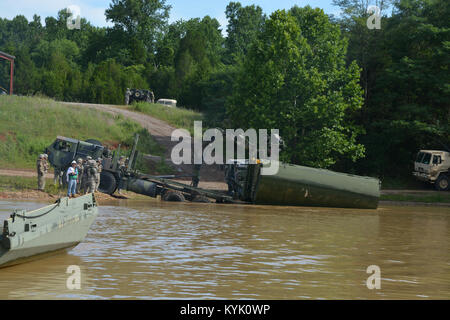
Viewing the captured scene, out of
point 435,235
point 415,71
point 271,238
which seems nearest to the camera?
point 271,238

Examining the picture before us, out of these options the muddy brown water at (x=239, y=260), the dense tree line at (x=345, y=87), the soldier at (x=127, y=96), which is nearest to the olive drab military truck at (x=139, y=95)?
the soldier at (x=127, y=96)

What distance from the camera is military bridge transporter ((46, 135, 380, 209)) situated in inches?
1180

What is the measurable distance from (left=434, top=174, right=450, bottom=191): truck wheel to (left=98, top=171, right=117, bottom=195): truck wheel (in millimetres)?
23035

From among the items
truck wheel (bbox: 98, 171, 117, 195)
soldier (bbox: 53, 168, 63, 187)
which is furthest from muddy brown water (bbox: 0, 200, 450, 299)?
truck wheel (bbox: 98, 171, 117, 195)

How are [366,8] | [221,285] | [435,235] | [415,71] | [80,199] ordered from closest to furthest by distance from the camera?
[221,285], [80,199], [435,235], [415,71], [366,8]

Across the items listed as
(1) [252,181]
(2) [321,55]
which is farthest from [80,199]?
(2) [321,55]

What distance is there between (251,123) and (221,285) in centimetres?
3004

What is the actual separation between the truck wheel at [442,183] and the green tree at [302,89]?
5913 millimetres

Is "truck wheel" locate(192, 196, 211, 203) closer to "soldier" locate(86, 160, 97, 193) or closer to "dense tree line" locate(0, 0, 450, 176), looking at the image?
"soldier" locate(86, 160, 97, 193)

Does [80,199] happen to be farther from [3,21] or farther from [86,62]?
[3,21]

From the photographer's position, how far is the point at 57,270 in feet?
41.6

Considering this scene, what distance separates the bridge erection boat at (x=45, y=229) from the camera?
12086 millimetres

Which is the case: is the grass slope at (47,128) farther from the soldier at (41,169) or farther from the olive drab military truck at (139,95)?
the olive drab military truck at (139,95)

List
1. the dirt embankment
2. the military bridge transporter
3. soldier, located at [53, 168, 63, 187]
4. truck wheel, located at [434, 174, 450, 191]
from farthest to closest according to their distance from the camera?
the dirt embankment, truck wheel, located at [434, 174, 450, 191], soldier, located at [53, 168, 63, 187], the military bridge transporter
